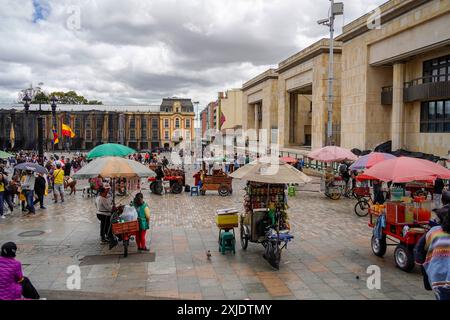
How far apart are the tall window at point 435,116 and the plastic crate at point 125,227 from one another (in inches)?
860

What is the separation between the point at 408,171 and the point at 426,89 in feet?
59.5

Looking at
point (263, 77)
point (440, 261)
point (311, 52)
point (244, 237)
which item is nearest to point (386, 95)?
point (311, 52)

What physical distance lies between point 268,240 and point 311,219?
5825 mm

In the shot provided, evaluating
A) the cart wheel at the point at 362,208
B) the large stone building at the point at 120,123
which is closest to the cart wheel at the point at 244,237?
the cart wheel at the point at 362,208

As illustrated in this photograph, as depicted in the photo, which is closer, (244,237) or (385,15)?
(244,237)

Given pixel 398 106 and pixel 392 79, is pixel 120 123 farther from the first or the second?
pixel 398 106

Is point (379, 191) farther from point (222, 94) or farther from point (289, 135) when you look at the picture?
point (222, 94)

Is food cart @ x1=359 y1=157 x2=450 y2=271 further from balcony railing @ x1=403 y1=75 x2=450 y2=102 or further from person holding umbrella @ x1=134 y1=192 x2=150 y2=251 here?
balcony railing @ x1=403 y1=75 x2=450 y2=102

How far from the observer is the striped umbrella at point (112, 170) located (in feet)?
33.7

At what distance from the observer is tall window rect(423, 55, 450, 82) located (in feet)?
78.6

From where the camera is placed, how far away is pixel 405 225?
8.66 metres

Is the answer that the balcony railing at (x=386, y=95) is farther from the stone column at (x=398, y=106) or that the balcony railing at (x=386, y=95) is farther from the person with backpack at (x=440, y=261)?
the person with backpack at (x=440, y=261)

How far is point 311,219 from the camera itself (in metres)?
14.4
